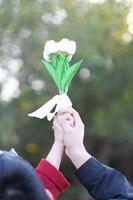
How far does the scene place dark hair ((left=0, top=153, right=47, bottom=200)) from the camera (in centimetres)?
119

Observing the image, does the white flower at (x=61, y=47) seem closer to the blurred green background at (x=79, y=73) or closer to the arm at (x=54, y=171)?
the arm at (x=54, y=171)

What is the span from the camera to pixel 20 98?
10.1 metres

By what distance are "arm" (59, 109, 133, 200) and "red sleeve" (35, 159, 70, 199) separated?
5 cm

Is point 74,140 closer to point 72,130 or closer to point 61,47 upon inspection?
point 72,130

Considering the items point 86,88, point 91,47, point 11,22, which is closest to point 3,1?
point 11,22

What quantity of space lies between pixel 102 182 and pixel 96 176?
2 cm

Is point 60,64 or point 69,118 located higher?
point 60,64

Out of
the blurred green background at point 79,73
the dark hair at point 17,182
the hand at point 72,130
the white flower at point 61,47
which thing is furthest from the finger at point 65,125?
the blurred green background at point 79,73

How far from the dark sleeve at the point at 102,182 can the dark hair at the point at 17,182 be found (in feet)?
0.74

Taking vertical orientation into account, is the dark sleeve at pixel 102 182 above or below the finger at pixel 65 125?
below

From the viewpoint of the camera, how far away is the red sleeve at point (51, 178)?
1436mm

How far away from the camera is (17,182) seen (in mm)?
1191

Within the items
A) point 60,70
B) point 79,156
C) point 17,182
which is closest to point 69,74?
point 60,70

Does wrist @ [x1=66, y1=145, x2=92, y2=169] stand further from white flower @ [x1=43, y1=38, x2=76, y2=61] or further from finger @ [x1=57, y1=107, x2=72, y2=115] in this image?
white flower @ [x1=43, y1=38, x2=76, y2=61]
